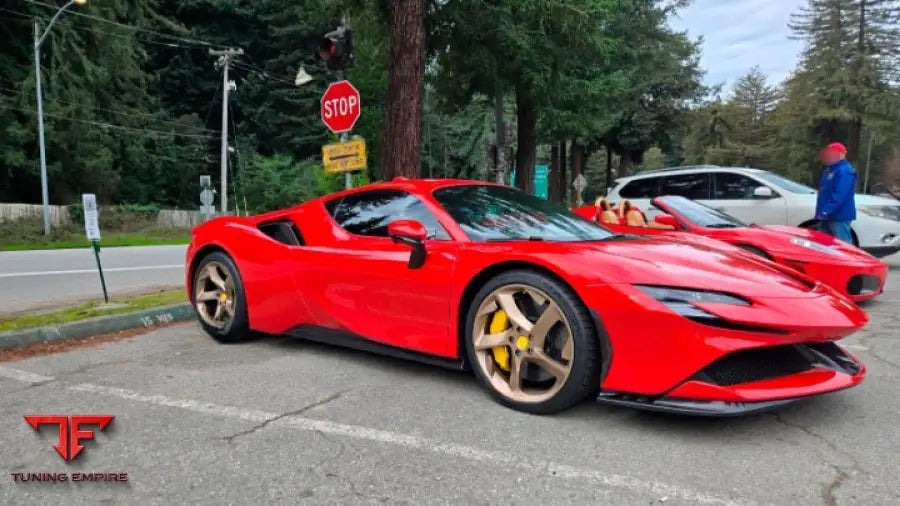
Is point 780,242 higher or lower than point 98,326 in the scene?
higher

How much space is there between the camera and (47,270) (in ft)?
33.8

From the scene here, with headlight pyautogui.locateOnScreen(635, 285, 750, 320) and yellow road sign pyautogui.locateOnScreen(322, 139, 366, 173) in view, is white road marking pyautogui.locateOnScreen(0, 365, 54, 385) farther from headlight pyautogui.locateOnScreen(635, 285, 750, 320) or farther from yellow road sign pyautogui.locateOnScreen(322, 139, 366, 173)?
yellow road sign pyautogui.locateOnScreen(322, 139, 366, 173)

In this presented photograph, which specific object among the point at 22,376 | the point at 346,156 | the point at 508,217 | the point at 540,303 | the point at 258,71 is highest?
the point at 258,71

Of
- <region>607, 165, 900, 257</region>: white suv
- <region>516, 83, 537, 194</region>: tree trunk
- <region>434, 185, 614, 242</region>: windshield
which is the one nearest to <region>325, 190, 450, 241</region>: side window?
<region>434, 185, 614, 242</region>: windshield

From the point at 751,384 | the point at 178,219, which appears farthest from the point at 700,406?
the point at 178,219

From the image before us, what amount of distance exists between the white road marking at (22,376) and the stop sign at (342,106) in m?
4.04

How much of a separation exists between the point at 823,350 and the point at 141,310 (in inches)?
193

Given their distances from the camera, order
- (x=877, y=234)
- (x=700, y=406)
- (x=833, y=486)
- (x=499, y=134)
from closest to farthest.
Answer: (x=833, y=486) → (x=700, y=406) → (x=877, y=234) → (x=499, y=134)

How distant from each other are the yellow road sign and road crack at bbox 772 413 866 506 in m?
5.16

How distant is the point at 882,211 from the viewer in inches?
326

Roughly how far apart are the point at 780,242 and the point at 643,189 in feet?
13.2

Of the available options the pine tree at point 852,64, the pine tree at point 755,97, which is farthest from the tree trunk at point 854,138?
the pine tree at point 755,97

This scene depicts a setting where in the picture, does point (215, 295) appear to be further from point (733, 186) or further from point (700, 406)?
point (733, 186)

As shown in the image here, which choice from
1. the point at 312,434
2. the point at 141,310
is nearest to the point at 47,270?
the point at 141,310
